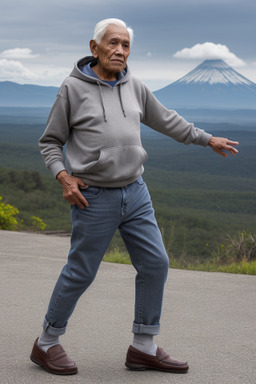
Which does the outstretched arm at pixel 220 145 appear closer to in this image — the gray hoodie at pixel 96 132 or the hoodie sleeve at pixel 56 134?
the gray hoodie at pixel 96 132

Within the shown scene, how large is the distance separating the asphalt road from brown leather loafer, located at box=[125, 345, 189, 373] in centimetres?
3

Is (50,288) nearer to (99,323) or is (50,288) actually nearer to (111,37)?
(99,323)

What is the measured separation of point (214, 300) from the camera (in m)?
4.48

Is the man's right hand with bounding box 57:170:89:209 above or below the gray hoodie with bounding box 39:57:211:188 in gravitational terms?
below

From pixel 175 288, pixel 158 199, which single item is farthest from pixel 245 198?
pixel 175 288

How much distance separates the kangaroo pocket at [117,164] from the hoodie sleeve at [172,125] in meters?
0.30

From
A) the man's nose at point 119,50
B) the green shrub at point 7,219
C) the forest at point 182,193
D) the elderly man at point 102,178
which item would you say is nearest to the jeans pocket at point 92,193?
the elderly man at point 102,178

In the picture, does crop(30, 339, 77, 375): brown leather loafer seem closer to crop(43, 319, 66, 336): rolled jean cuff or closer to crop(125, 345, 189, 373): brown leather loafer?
crop(43, 319, 66, 336): rolled jean cuff

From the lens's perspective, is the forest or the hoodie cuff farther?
the forest

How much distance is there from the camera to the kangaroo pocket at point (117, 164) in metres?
2.64

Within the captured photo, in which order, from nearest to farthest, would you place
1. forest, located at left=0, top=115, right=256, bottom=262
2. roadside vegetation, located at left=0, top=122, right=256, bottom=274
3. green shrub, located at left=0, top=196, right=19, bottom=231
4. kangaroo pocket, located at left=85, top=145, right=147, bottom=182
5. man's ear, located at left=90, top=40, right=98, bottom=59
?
kangaroo pocket, located at left=85, top=145, right=147, bottom=182 → man's ear, located at left=90, top=40, right=98, bottom=59 → roadside vegetation, located at left=0, top=122, right=256, bottom=274 → green shrub, located at left=0, top=196, right=19, bottom=231 → forest, located at left=0, top=115, right=256, bottom=262

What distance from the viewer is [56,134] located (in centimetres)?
275

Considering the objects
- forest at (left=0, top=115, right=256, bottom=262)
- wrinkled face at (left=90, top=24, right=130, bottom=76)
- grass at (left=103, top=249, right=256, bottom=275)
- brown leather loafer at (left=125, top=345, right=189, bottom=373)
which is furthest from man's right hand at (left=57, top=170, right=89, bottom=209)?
forest at (left=0, top=115, right=256, bottom=262)

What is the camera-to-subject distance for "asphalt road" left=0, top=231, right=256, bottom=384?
2.88 m
